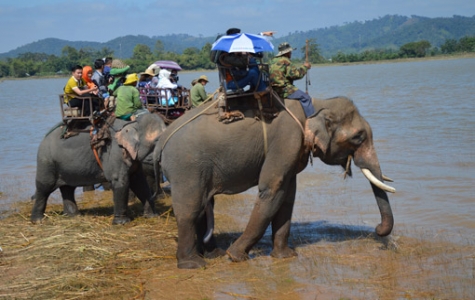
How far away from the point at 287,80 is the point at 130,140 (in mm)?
2716

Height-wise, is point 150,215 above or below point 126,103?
below

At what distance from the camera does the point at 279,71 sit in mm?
8383

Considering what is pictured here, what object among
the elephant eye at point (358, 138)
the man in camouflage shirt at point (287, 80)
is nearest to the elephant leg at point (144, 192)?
the man in camouflage shirt at point (287, 80)

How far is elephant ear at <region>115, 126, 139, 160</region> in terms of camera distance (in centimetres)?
989

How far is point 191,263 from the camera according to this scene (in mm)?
7930

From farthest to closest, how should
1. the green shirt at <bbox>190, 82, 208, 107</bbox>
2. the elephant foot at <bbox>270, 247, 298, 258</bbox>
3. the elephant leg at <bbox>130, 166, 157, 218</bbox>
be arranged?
the green shirt at <bbox>190, 82, 208, 107</bbox> < the elephant leg at <bbox>130, 166, 157, 218</bbox> < the elephant foot at <bbox>270, 247, 298, 258</bbox>

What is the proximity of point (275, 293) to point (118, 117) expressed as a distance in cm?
440

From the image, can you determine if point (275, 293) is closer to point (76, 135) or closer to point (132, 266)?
point (132, 266)

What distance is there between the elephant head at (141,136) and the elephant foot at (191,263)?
7.69ft

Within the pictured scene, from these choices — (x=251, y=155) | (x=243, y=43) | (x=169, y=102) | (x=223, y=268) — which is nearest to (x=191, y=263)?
(x=223, y=268)

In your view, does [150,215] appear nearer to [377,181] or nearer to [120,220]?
[120,220]

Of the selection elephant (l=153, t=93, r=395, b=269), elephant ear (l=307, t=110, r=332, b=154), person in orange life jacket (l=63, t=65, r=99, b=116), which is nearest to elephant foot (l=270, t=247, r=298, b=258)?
elephant (l=153, t=93, r=395, b=269)

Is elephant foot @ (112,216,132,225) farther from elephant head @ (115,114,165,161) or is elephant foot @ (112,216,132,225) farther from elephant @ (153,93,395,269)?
elephant @ (153,93,395,269)

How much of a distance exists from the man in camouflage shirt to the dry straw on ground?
1857 millimetres
